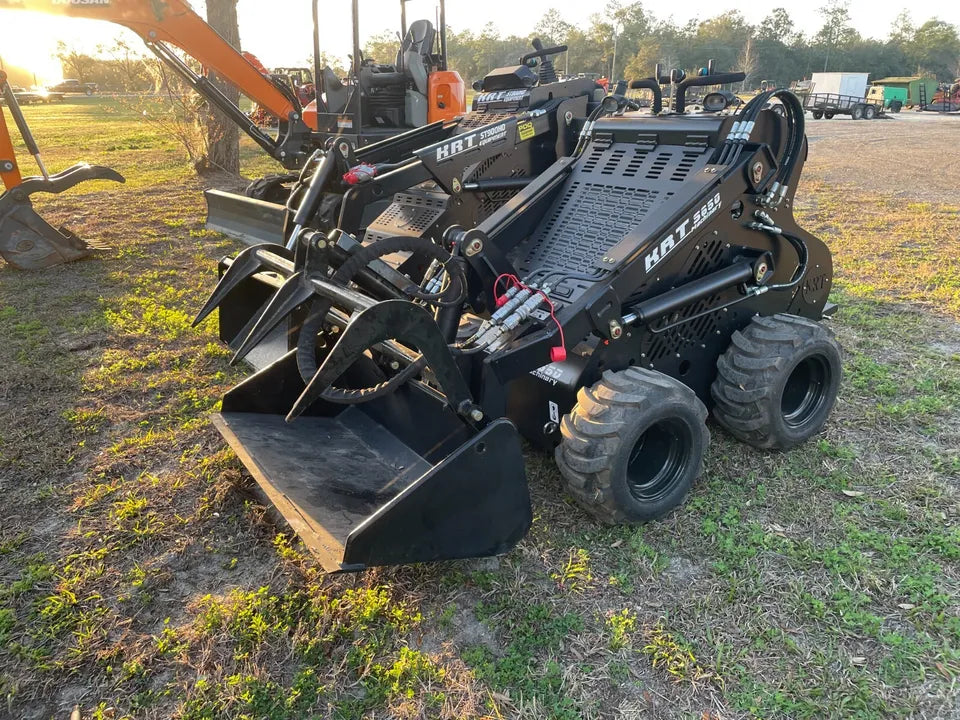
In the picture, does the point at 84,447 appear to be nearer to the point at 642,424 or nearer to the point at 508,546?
the point at 508,546

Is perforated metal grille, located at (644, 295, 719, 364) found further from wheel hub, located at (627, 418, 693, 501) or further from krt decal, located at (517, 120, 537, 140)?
krt decal, located at (517, 120, 537, 140)

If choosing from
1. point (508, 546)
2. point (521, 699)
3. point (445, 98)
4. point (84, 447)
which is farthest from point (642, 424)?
point (445, 98)

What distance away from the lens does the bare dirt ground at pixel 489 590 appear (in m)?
2.36

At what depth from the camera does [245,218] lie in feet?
26.2

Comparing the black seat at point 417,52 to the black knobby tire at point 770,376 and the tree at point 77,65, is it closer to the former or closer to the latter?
the black knobby tire at point 770,376

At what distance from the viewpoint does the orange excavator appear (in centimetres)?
724

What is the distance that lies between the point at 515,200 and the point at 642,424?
1.55 m

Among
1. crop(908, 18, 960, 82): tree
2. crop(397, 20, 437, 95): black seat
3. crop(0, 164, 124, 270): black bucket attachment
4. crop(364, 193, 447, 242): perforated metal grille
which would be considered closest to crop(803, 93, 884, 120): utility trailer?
crop(397, 20, 437, 95): black seat

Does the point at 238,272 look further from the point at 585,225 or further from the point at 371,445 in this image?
the point at 585,225

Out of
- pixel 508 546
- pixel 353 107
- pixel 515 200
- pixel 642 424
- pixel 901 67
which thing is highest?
pixel 901 67

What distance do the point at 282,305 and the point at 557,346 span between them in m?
1.16

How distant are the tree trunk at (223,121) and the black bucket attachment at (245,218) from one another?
5156 millimetres

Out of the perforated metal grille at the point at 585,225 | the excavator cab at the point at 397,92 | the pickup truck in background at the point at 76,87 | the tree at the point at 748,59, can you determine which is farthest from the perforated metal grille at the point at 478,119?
the tree at the point at 748,59

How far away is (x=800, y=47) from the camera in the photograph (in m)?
80.1
